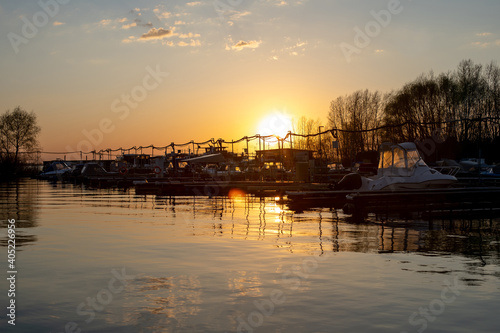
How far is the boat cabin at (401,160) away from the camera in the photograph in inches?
1101

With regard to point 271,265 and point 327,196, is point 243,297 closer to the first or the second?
point 271,265

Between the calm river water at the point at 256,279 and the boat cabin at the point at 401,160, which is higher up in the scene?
the boat cabin at the point at 401,160

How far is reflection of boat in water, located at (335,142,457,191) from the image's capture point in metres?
27.2

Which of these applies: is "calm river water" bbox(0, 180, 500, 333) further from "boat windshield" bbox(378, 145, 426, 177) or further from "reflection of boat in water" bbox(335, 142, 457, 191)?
"boat windshield" bbox(378, 145, 426, 177)

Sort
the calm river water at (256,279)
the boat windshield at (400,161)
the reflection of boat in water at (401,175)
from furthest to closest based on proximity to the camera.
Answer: the boat windshield at (400,161) → the reflection of boat in water at (401,175) → the calm river water at (256,279)

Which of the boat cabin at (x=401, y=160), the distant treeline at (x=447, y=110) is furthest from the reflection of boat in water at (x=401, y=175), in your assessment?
the distant treeline at (x=447, y=110)

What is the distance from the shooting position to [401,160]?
28.3 m

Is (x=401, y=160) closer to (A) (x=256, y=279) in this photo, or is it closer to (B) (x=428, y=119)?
(A) (x=256, y=279)

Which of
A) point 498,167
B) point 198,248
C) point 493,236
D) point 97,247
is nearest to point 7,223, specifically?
point 97,247

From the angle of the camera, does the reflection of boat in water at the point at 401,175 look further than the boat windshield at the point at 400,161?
No

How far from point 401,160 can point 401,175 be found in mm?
940

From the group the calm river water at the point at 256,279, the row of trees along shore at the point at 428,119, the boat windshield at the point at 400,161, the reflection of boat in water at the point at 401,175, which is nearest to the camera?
the calm river water at the point at 256,279

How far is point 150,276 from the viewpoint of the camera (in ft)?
34.2

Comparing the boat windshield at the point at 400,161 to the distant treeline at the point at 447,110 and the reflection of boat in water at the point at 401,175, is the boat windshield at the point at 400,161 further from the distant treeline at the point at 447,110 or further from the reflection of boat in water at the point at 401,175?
the distant treeline at the point at 447,110
